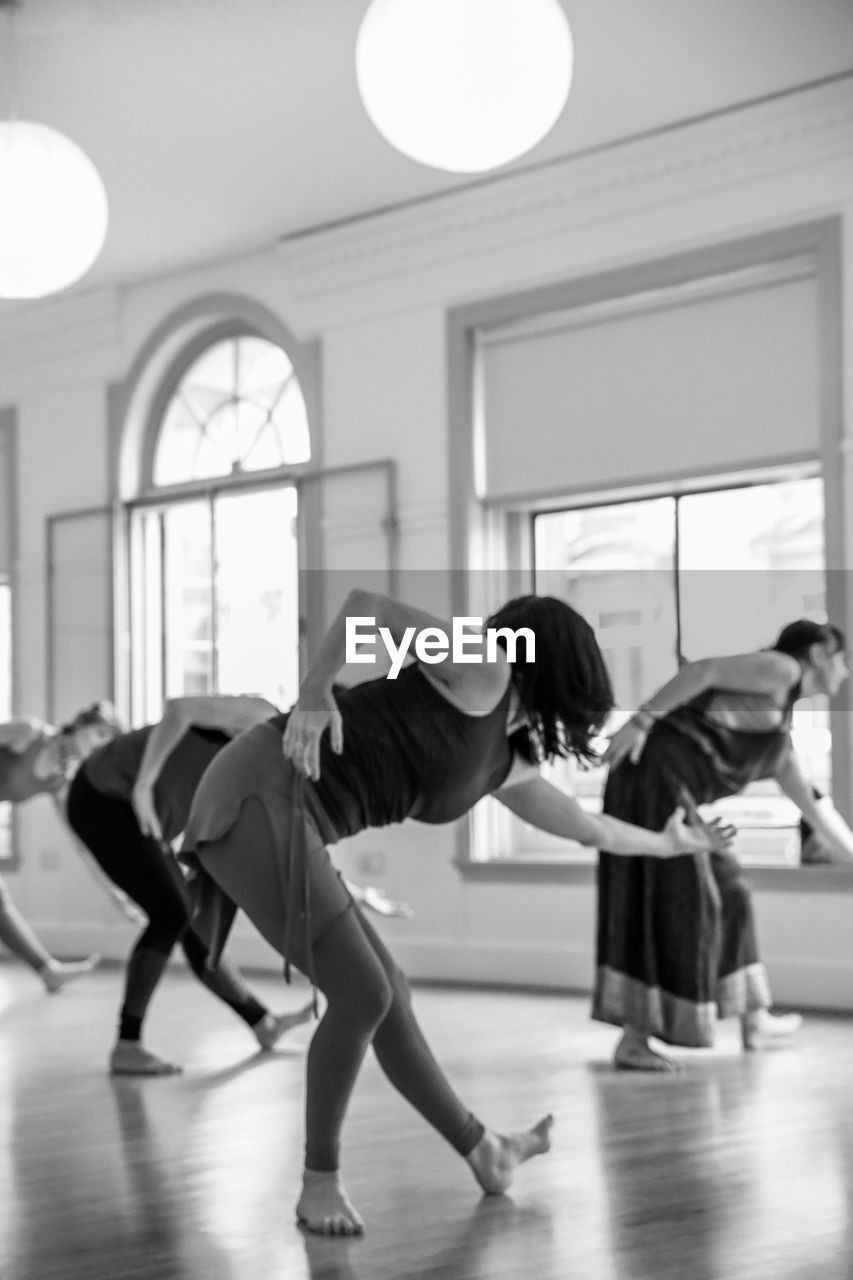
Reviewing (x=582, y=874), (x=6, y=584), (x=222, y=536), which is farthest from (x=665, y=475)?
(x=6, y=584)

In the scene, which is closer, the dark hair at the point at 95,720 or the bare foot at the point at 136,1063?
the bare foot at the point at 136,1063

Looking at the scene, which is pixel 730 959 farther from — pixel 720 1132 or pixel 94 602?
pixel 94 602

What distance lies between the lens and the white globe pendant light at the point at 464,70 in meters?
3.75

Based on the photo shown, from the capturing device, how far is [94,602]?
29.1ft

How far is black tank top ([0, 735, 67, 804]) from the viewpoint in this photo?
20.7ft

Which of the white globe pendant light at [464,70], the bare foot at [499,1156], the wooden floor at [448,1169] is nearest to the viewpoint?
the wooden floor at [448,1169]

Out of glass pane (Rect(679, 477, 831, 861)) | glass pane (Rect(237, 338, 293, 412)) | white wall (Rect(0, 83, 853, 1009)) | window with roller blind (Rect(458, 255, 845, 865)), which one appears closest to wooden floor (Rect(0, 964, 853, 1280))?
glass pane (Rect(679, 477, 831, 861))

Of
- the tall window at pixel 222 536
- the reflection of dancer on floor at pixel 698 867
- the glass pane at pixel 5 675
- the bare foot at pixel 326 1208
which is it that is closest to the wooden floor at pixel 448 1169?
the bare foot at pixel 326 1208

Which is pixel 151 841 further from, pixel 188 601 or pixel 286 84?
pixel 188 601

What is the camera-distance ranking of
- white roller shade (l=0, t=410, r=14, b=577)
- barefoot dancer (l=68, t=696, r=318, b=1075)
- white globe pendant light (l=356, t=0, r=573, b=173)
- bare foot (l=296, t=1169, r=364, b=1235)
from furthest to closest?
1. white roller shade (l=0, t=410, r=14, b=577)
2. barefoot dancer (l=68, t=696, r=318, b=1075)
3. white globe pendant light (l=356, t=0, r=573, b=173)
4. bare foot (l=296, t=1169, r=364, b=1235)

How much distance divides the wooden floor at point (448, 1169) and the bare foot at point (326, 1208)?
0.04 meters

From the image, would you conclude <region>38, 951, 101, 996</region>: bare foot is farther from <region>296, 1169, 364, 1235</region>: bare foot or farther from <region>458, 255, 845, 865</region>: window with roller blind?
<region>296, 1169, 364, 1235</region>: bare foot

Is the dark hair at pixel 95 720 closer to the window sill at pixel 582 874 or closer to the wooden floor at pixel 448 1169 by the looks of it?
the wooden floor at pixel 448 1169

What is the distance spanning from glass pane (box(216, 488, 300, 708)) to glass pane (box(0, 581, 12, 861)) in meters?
1.46
